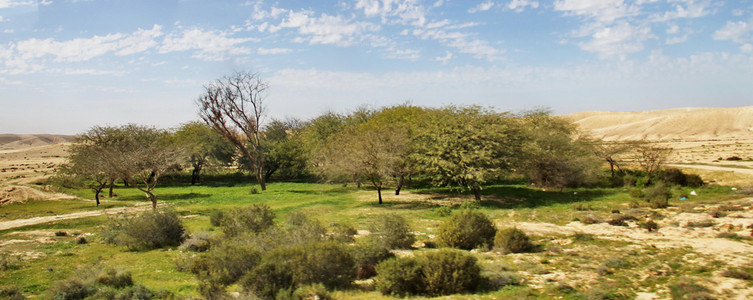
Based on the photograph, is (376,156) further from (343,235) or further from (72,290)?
(72,290)

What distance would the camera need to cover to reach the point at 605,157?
3678cm

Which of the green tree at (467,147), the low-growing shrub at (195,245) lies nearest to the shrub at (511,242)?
the green tree at (467,147)

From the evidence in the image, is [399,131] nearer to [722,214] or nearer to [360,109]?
[722,214]

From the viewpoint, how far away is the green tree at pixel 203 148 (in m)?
48.1

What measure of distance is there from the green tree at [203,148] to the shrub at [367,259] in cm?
4041

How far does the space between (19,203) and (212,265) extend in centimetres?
3185

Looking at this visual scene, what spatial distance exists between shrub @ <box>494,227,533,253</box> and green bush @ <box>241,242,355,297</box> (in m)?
6.01

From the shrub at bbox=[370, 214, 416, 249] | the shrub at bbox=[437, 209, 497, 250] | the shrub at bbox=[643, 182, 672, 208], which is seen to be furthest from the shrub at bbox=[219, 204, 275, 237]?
the shrub at bbox=[643, 182, 672, 208]

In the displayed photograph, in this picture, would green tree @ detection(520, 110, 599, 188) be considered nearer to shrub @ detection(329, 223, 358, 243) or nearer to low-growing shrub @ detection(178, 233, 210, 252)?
shrub @ detection(329, 223, 358, 243)

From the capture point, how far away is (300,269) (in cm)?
980

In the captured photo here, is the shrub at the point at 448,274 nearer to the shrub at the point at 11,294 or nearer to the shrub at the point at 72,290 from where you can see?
the shrub at the point at 72,290

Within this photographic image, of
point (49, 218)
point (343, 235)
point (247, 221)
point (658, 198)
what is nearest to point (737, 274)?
point (343, 235)

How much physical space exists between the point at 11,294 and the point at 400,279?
31.8 feet

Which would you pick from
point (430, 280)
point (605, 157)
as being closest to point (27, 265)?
point (430, 280)
